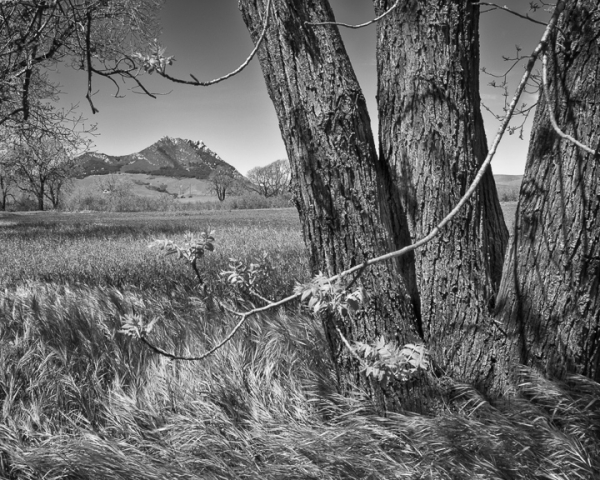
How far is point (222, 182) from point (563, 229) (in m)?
89.7

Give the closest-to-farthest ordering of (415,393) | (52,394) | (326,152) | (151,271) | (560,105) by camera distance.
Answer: (560,105)
(326,152)
(415,393)
(52,394)
(151,271)

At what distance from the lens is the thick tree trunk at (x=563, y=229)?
1.68 metres

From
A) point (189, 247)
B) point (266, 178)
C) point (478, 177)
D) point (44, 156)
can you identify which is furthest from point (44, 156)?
point (266, 178)

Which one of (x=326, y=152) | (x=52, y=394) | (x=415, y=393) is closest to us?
(x=326, y=152)

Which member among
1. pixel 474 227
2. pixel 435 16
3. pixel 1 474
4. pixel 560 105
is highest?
pixel 435 16

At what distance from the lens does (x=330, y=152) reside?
187 cm

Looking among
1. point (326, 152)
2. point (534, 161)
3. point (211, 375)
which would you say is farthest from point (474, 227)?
point (211, 375)

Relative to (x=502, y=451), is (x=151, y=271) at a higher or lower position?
higher

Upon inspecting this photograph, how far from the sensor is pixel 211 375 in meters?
2.46

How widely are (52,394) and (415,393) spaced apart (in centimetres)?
198

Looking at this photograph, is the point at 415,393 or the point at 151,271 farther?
the point at 151,271

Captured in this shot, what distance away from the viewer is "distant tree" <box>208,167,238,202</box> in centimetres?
8900

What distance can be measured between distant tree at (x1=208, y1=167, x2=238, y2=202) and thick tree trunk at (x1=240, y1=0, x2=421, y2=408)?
289ft

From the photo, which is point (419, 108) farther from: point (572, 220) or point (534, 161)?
point (572, 220)
